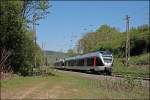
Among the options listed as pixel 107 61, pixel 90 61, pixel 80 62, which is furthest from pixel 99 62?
pixel 80 62

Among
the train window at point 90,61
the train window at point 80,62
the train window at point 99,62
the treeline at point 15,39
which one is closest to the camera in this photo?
the treeline at point 15,39

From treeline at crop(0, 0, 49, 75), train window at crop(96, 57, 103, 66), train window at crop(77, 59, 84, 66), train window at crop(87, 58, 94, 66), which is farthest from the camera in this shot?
train window at crop(77, 59, 84, 66)

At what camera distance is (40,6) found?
39750 mm

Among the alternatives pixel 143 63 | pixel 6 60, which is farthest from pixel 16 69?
pixel 143 63

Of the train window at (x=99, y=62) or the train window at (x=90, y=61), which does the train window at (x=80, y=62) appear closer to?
the train window at (x=90, y=61)

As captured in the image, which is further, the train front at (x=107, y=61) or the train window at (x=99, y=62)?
the train window at (x=99, y=62)

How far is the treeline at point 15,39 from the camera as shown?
3156 centimetres

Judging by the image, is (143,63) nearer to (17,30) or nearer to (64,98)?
(17,30)

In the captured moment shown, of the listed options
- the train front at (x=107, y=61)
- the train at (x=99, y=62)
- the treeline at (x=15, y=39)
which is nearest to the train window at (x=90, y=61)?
the train at (x=99, y=62)

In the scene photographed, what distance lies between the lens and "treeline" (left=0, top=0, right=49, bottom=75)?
104 feet

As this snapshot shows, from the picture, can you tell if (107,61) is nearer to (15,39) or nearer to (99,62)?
(99,62)

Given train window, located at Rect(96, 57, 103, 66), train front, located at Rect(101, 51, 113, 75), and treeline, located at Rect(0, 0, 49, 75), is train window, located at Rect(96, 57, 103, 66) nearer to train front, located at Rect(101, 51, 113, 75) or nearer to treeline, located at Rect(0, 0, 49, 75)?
train front, located at Rect(101, 51, 113, 75)

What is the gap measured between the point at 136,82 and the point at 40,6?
1920 centimetres

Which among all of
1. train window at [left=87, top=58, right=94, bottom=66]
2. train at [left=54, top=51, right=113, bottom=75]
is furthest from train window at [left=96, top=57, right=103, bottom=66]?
train window at [left=87, top=58, right=94, bottom=66]
